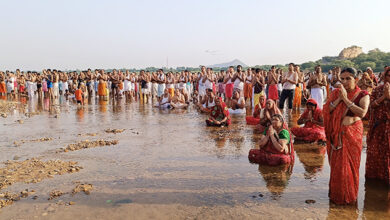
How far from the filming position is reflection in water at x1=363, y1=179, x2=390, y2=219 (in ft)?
12.2

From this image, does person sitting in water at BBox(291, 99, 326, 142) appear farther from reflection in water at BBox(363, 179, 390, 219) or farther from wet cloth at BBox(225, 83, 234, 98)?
wet cloth at BBox(225, 83, 234, 98)

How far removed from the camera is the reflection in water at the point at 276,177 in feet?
14.9

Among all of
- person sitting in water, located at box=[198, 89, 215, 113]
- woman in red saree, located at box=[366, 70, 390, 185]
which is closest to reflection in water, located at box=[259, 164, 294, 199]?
woman in red saree, located at box=[366, 70, 390, 185]

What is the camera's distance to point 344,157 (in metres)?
3.86

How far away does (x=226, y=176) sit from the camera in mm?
5176

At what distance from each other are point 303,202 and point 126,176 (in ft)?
8.97

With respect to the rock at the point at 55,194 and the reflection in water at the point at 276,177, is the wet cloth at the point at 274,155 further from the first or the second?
the rock at the point at 55,194

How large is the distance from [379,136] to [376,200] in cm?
95

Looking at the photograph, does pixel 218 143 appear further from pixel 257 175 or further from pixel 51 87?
pixel 51 87

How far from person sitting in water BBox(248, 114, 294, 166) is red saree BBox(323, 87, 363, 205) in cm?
149

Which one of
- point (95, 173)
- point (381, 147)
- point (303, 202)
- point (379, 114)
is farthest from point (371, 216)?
point (95, 173)

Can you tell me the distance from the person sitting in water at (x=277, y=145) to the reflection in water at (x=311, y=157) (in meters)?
0.38

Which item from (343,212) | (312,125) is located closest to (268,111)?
(312,125)

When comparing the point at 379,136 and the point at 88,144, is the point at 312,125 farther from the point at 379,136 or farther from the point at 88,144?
the point at 88,144
